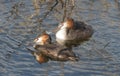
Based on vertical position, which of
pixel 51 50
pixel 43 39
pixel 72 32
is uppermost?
pixel 72 32

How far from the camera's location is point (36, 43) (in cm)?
1176

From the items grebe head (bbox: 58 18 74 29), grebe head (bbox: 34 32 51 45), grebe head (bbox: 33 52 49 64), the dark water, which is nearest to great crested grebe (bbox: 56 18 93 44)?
grebe head (bbox: 58 18 74 29)

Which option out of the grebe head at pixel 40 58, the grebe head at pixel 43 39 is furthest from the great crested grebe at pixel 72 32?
the grebe head at pixel 40 58

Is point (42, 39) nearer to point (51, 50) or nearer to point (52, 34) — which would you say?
point (51, 50)

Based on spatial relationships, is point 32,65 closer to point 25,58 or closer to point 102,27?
point 25,58

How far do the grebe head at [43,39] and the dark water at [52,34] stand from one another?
6.6 inches

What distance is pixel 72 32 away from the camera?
41.6 feet

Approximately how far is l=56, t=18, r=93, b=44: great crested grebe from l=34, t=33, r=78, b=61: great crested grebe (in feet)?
2.11

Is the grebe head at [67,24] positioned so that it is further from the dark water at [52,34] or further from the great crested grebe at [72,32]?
the dark water at [52,34]

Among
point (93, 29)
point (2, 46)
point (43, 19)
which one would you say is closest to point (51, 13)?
point (43, 19)

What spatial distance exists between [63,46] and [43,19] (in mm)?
1499

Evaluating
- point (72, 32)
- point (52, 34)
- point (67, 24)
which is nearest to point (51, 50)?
point (52, 34)

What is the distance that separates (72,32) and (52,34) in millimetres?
507

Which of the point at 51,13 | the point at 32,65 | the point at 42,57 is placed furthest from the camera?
the point at 51,13
